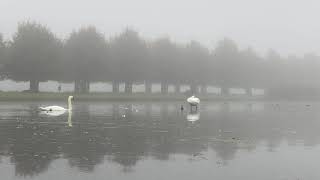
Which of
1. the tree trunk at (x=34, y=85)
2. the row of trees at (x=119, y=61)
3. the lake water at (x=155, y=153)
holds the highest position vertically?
the row of trees at (x=119, y=61)

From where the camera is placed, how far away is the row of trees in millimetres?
101750

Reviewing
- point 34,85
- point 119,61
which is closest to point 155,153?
point 34,85

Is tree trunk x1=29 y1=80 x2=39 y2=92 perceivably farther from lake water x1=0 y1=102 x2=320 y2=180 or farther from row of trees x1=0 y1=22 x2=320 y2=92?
lake water x1=0 y1=102 x2=320 y2=180

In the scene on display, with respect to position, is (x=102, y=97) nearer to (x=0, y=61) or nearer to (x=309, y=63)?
(x=0, y=61)

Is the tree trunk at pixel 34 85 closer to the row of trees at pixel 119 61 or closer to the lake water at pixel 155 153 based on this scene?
the row of trees at pixel 119 61

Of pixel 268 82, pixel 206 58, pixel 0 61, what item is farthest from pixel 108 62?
pixel 268 82

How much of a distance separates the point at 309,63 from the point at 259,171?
167 metres

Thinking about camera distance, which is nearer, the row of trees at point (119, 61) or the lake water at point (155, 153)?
the lake water at point (155, 153)

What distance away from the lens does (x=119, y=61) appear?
112438mm

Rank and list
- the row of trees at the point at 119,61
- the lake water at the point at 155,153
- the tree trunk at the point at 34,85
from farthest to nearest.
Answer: the tree trunk at the point at 34,85 < the row of trees at the point at 119,61 < the lake water at the point at 155,153

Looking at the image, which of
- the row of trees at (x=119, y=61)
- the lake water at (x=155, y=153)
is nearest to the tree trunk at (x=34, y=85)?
the row of trees at (x=119, y=61)

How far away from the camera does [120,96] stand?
101m

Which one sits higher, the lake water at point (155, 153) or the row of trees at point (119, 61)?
the row of trees at point (119, 61)

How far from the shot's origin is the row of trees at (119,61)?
101750 mm
